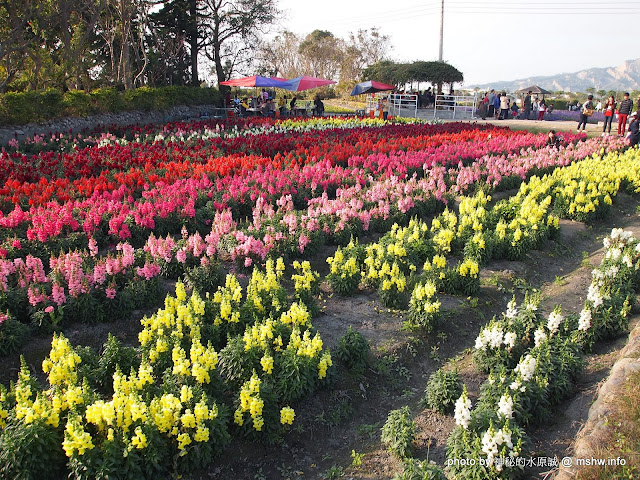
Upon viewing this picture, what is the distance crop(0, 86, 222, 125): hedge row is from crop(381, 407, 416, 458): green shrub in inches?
758

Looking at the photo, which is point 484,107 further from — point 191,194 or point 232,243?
point 232,243

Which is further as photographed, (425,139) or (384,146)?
(425,139)

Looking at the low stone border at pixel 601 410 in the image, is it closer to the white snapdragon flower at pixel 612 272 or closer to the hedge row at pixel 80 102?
the white snapdragon flower at pixel 612 272

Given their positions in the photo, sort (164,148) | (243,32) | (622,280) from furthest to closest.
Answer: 1. (243,32)
2. (164,148)
3. (622,280)

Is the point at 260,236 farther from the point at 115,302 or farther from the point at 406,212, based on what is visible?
the point at 406,212

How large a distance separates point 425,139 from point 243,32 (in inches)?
1107

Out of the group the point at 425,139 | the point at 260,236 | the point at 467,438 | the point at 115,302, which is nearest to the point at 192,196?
the point at 260,236

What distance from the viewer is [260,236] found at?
328 inches

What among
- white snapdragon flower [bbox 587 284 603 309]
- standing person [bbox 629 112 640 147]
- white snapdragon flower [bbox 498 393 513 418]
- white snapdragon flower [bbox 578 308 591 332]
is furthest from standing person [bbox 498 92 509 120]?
white snapdragon flower [bbox 498 393 513 418]

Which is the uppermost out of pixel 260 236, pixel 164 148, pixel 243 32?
pixel 243 32

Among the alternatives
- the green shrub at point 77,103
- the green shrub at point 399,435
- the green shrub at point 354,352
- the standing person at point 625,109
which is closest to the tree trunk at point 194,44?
the green shrub at point 77,103

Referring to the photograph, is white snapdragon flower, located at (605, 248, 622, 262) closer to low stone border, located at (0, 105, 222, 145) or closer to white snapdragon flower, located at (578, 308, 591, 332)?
white snapdragon flower, located at (578, 308, 591, 332)

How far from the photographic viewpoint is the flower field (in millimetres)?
3908

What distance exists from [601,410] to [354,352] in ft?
8.08
